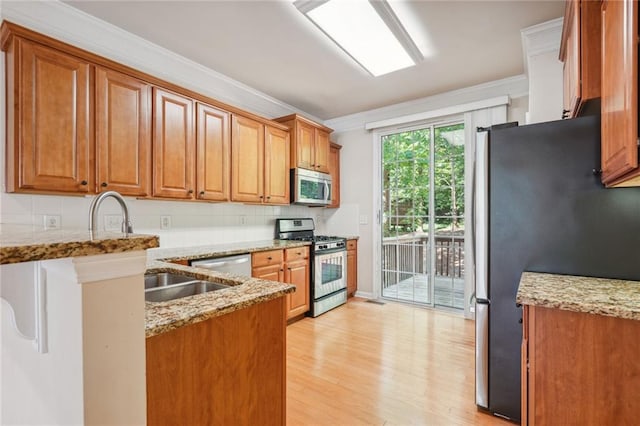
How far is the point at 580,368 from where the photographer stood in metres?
1.18

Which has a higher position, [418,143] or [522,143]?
[418,143]

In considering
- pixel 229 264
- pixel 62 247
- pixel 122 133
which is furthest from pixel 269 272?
pixel 62 247

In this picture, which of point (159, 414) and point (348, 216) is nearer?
point (159, 414)

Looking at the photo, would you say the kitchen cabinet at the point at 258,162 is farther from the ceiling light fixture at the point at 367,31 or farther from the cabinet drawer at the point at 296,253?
the ceiling light fixture at the point at 367,31

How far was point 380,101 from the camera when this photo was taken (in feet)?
13.0

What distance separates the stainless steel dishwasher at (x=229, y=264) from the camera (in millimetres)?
2516

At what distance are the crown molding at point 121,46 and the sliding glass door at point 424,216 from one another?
2.11 metres

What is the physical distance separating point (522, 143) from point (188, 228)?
2791 millimetres

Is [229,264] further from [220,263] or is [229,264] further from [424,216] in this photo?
[424,216]

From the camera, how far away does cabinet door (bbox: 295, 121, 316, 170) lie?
374cm

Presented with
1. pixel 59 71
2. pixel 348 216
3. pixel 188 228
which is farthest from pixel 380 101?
pixel 59 71

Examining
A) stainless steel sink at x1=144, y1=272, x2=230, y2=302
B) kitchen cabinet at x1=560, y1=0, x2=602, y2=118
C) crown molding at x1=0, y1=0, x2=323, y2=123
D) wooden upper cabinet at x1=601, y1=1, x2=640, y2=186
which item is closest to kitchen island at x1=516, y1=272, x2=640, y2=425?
wooden upper cabinet at x1=601, y1=1, x2=640, y2=186

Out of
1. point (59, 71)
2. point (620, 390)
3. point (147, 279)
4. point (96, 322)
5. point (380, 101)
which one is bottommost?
point (620, 390)

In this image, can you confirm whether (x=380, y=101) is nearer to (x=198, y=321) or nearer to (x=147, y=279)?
(x=147, y=279)
